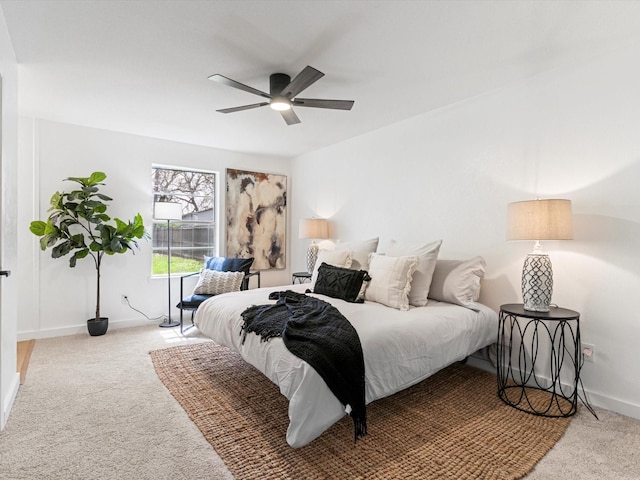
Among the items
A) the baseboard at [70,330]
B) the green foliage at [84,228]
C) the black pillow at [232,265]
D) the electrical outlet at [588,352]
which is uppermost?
the green foliage at [84,228]

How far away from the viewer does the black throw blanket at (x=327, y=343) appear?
185cm

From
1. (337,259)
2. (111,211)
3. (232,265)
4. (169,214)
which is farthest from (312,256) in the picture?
(111,211)

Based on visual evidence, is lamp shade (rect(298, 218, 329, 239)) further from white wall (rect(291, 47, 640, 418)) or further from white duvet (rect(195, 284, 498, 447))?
white duvet (rect(195, 284, 498, 447))

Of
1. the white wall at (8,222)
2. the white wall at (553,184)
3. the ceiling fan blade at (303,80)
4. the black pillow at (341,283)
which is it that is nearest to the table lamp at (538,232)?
the white wall at (553,184)

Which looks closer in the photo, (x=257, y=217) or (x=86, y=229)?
(x=86, y=229)

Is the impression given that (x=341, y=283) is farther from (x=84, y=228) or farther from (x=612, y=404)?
(x=84, y=228)

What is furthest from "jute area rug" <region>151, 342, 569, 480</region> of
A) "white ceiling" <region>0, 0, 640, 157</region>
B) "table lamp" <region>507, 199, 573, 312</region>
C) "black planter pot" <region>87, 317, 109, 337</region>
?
"white ceiling" <region>0, 0, 640, 157</region>

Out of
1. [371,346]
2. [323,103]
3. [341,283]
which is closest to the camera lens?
[371,346]

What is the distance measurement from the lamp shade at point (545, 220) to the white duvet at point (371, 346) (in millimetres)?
784

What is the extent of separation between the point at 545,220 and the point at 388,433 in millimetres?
1734

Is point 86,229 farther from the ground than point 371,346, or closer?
farther from the ground

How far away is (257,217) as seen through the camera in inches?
218

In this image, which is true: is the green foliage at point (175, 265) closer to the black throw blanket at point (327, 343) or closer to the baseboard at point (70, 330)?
the baseboard at point (70, 330)

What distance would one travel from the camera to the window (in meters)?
4.81
